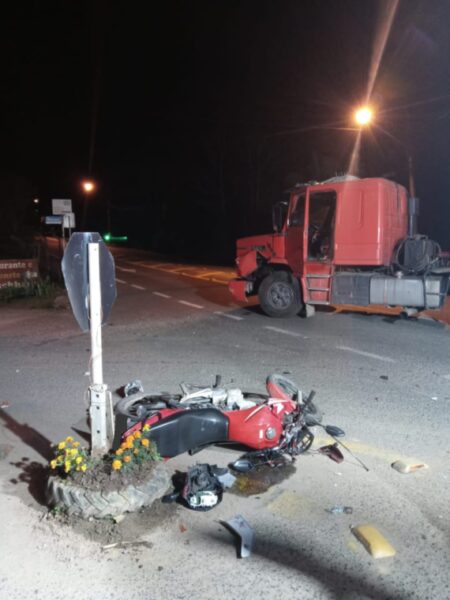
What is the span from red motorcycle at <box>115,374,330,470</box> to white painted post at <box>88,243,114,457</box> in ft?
1.36

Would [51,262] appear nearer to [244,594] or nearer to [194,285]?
[194,285]

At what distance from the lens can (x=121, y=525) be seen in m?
3.48

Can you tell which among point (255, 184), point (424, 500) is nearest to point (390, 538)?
point (424, 500)

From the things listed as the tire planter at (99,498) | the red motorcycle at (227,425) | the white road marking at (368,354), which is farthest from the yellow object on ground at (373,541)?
the white road marking at (368,354)

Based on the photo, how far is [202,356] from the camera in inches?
323

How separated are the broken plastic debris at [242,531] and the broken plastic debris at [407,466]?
1.59 meters

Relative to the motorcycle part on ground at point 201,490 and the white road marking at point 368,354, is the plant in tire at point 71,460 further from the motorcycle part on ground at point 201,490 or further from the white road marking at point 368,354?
the white road marking at point 368,354

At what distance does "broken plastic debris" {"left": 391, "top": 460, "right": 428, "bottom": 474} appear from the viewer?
14.2 feet

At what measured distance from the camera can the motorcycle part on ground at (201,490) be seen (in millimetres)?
3701

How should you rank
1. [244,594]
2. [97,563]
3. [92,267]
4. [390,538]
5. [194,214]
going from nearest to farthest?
[244,594] < [97,563] < [390,538] < [92,267] < [194,214]

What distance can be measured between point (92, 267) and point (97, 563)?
194cm

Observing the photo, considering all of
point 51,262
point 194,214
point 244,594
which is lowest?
point 244,594

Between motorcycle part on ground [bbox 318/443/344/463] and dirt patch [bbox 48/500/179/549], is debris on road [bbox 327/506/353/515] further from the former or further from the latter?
dirt patch [bbox 48/500/179/549]

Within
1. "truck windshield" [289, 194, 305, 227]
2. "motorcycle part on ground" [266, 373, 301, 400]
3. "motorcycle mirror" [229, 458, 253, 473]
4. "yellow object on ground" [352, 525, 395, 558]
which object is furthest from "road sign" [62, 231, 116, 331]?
"truck windshield" [289, 194, 305, 227]
